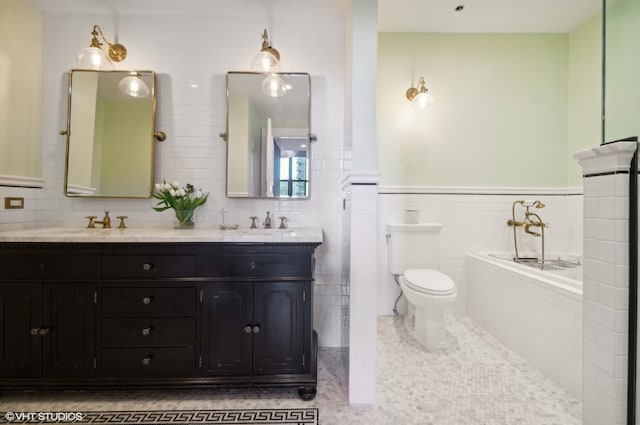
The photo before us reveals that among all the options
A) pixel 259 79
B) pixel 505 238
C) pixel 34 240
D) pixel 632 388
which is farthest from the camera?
pixel 505 238

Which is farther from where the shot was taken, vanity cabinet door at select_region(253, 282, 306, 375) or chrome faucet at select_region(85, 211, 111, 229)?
chrome faucet at select_region(85, 211, 111, 229)

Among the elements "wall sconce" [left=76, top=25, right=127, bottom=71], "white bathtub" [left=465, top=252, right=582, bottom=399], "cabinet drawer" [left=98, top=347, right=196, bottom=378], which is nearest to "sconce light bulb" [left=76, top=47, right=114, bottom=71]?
"wall sconce" [left=76, top=25, right=127, bottom=71]

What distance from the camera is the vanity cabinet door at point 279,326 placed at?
1616mm

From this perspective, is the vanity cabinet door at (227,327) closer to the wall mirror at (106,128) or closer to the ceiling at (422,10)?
the wall mirror at (106,128)


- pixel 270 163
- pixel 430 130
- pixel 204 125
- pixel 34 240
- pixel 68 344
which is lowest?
pixel 68 344

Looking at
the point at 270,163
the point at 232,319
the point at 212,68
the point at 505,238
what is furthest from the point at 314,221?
the point at 505,238

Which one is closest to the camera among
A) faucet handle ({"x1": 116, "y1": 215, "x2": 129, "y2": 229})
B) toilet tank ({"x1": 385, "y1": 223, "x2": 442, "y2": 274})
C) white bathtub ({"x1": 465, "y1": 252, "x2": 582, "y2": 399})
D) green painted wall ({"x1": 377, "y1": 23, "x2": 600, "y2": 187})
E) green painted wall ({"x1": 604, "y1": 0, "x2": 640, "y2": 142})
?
green painted wall ({"x1": 604, "y1": 0, "x2": 640, "y2": 142})

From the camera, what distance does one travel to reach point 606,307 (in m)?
0.99

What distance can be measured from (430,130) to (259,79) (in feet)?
5.57

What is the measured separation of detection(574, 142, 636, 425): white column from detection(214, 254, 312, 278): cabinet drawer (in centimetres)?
122

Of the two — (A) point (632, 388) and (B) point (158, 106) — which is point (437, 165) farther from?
(B) point (158, 106)

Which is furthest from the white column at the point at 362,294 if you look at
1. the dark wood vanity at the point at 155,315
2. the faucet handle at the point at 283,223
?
the faucet handle at the point at 283,223

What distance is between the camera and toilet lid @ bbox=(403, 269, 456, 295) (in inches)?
82.5

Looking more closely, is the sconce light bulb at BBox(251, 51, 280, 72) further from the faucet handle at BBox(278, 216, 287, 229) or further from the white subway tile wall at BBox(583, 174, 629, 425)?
the white subway tile wall at BBox(583, 174, 629, 425)
